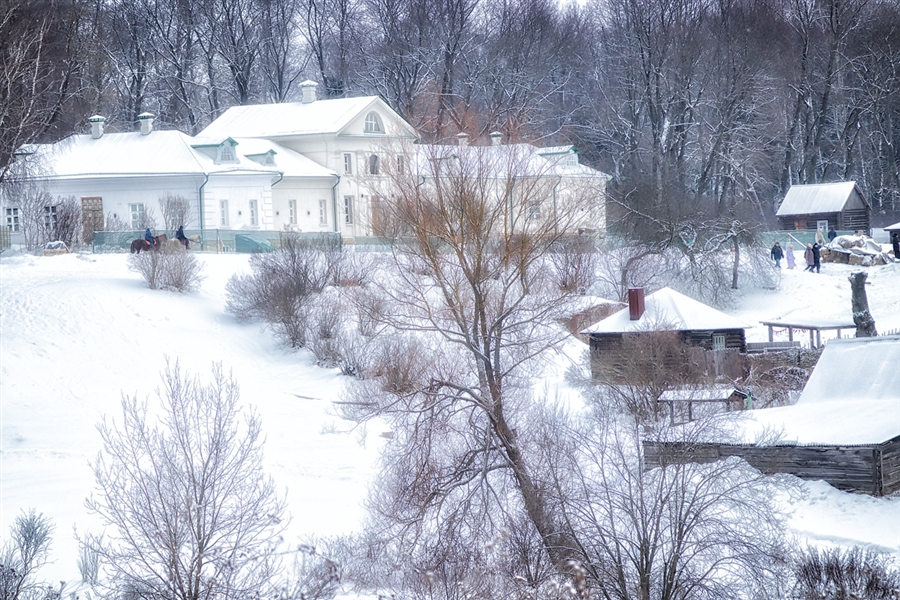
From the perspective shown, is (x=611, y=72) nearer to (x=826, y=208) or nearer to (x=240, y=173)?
(x=826, y=208)

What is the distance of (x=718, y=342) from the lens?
97.9 ft

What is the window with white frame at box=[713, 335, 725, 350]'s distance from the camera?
29766 mm

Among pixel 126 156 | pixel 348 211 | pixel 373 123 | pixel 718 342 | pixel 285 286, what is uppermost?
pixel 373 123

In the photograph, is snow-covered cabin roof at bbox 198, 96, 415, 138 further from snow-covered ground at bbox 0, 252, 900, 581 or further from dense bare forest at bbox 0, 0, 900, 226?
snow-covered ground at bbox 0, 252, 900, 581

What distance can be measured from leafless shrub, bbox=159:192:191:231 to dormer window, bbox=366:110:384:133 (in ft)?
30.5

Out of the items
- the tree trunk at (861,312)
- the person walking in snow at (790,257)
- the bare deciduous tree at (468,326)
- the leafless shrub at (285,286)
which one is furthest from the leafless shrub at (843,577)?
the person walking in snow at (790,257)

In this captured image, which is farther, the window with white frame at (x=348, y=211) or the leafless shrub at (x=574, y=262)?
the window with white frame at (x=348, y=211)

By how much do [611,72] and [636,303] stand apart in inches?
1156

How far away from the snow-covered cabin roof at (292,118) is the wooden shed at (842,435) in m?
25.8

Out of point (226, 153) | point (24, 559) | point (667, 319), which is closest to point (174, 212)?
point (226, 153)

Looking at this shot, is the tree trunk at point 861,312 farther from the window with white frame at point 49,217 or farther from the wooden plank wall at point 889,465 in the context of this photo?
the window with white frame at point 49,217

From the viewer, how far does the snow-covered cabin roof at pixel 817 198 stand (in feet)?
157

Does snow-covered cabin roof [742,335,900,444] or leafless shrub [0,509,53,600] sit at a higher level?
snow-covered cabin roof [742,335,900,444]

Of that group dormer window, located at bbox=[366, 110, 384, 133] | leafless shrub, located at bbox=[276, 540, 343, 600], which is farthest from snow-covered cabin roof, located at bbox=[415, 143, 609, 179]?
dormer window, located at bbox=[366, 110, 384, 133]
